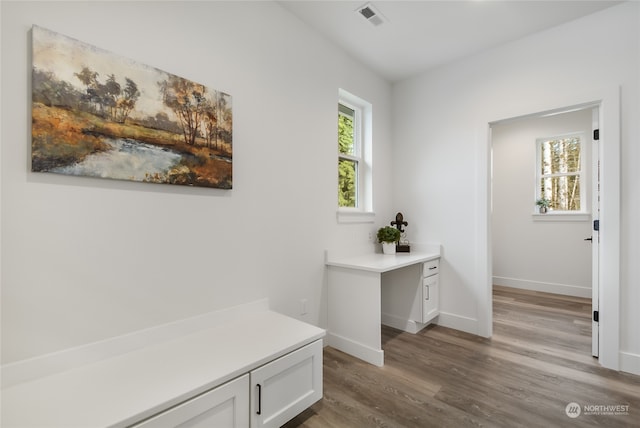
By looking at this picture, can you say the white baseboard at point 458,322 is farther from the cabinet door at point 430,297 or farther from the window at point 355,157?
the window at point 355,157

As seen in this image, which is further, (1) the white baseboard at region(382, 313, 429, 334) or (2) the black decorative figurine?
(2) the black decorative figurine

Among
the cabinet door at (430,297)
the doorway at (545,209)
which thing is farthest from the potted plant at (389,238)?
the doorway at (545,209)

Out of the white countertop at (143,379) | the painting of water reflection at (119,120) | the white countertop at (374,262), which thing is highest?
the painting of water reflection at (119,120)

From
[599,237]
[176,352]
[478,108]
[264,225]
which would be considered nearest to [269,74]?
[264,225]

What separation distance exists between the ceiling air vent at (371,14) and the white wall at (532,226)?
2.83m

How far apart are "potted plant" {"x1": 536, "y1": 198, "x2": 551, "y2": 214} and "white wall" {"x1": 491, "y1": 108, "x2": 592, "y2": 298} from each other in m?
0.08

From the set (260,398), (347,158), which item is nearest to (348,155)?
(347,158)

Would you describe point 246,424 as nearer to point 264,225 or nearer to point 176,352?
point 176,352

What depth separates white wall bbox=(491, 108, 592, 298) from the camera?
420 centimetres

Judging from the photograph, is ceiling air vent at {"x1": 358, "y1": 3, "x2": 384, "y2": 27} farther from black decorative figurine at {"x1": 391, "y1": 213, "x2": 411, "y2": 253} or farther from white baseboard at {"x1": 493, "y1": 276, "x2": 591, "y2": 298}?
white baseboard at {"x1": 493, "y1": 276, "x2": 591, "y2": 298}

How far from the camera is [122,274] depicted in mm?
1496

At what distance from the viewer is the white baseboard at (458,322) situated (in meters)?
2.96

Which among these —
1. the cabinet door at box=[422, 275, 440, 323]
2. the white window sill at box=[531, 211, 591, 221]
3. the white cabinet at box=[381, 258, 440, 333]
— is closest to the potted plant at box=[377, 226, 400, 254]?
the white cabinet at box=[381, 258, 440, 333]

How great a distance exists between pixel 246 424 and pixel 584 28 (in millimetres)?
3737
